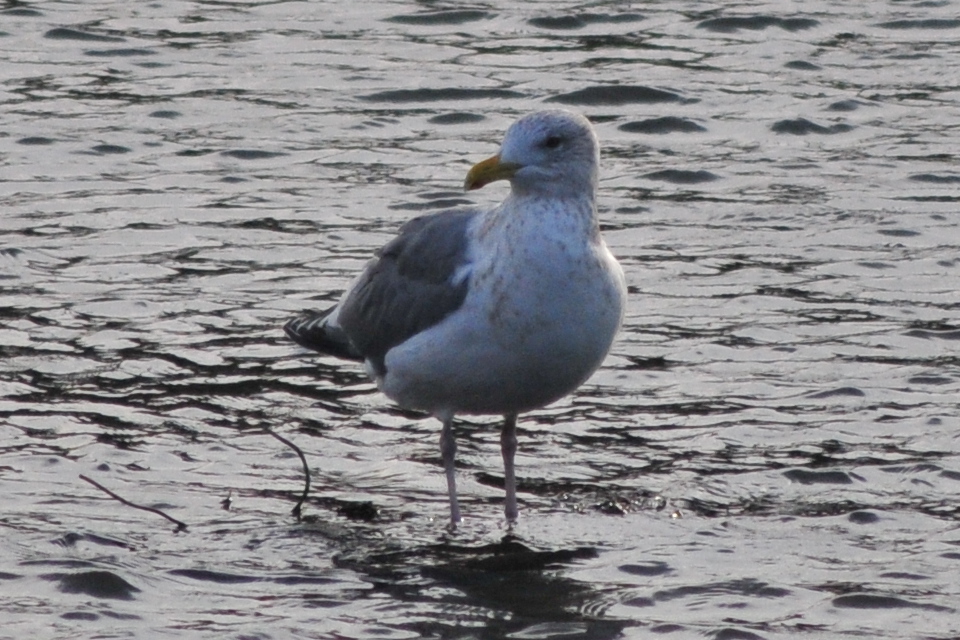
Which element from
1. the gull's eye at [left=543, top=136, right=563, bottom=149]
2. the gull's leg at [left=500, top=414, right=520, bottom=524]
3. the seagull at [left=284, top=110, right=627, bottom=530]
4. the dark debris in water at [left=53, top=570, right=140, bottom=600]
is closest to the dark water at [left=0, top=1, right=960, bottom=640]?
the dark debris in water at [left=53, top=570, right=140, bottom=600]

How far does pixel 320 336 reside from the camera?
26.9 feet

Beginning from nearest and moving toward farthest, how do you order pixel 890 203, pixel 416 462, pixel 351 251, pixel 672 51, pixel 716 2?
pixel 416 462 → pixel 351 251 → pixel 890 203 → pixel 672 51 → pixel 716 2

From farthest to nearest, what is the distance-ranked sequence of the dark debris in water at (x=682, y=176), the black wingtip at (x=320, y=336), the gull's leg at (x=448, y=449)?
1. the dark debris in water at (x=682, y=176)
2. the black wingtip at (x=320, y=336)
3. the gull's leg at (x=448, y=449)

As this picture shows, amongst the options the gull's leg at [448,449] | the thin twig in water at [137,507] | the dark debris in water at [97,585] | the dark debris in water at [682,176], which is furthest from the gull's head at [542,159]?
the dark debris in water at [682,176]

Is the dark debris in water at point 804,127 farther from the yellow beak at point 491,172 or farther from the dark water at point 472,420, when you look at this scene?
the yellow beak at point 491,172

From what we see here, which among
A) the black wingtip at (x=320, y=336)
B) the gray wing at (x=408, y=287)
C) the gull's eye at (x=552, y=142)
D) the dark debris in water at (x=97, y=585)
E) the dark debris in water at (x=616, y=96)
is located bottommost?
the dark debris in water at (x=97, y=585)

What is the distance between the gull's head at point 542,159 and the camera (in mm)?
6945

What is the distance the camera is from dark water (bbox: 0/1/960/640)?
6570mm

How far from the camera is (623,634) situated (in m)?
6.16

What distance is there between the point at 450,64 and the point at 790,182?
12.1 feet

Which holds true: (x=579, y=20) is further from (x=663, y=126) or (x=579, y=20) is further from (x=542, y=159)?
(x=542, y=159)

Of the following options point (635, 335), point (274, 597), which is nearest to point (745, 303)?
point (635, 335)

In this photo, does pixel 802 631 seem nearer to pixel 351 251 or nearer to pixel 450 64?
pixel 351 251

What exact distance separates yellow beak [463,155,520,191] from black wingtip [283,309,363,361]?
116 cm
